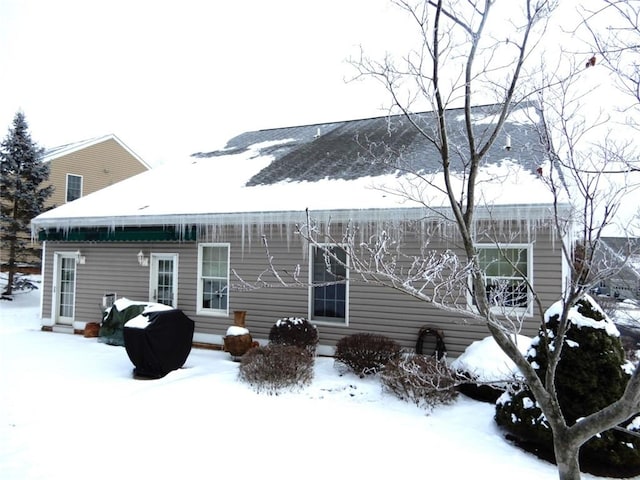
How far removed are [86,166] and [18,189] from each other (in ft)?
20.4

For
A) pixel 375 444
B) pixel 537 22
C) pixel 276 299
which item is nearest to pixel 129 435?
pixel 375 444

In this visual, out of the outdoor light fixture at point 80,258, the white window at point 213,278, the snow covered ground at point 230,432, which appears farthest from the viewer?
the outdoor light fixture at point 80,258

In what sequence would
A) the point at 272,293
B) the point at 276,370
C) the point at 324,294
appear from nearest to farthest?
the point at 276,370
the point at 324,294
the point at 272,293

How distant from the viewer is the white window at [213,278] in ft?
30.8

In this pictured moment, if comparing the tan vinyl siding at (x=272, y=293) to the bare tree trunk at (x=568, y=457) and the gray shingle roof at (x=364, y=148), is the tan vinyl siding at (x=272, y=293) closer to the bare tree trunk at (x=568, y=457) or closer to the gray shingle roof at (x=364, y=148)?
the gray shingle roof at (x=364, y=148)

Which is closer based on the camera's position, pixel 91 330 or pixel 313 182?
pixel 313 182

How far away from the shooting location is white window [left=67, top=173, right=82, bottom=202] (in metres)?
22.0

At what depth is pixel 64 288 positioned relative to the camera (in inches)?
447

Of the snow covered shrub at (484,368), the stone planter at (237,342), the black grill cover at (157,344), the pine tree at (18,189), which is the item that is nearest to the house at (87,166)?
the pine tree at (18,189)

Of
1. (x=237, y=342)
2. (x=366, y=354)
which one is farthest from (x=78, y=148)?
(x=366, y=354)

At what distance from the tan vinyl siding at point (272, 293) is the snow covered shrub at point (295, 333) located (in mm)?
466

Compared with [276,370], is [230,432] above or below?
below

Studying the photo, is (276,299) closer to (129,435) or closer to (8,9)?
(129,435)

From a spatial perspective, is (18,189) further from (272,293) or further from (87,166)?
(272,293)
